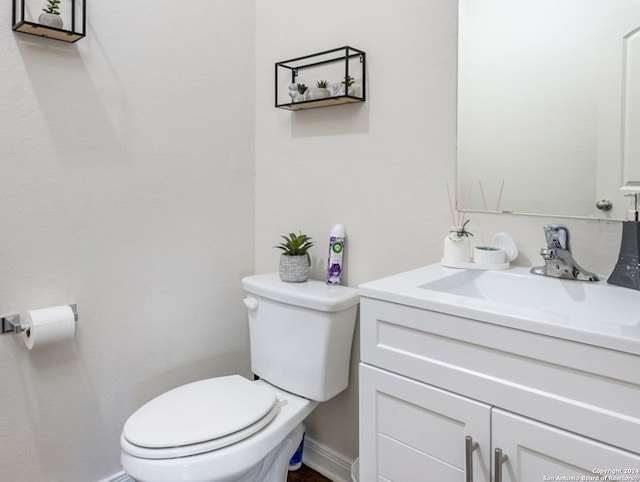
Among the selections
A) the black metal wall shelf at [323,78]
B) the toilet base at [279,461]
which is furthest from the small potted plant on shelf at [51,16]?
the toilet base at [279,461]

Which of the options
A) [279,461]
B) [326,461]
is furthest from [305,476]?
[279,461]

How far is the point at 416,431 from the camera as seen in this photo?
102 cm

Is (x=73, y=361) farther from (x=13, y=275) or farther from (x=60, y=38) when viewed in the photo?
(x=60, y=38)

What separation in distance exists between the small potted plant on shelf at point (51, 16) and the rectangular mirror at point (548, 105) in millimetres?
1161

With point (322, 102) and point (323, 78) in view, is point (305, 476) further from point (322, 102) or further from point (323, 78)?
point (323, 78)

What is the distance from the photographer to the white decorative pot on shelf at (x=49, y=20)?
1.30 meters

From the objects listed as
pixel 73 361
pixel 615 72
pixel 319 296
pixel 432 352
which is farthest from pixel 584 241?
pixel 73 361

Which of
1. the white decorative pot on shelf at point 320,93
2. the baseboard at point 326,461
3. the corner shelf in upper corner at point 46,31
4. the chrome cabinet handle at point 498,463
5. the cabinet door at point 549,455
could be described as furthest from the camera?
the baseboard at point 326,461

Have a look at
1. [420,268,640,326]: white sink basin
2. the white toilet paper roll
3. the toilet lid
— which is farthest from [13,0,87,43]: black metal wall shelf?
[420,268,640,326]: white sink basin

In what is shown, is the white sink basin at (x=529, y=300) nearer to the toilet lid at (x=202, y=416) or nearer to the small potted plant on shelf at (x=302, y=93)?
the toilet lid at (x=202, y=416)

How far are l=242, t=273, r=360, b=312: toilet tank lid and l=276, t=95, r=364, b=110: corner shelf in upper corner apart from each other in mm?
650

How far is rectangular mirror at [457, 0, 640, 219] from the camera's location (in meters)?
1.13

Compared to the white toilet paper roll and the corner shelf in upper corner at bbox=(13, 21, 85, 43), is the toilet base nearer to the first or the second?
the white toilet paper roll

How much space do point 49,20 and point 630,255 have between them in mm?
1629
